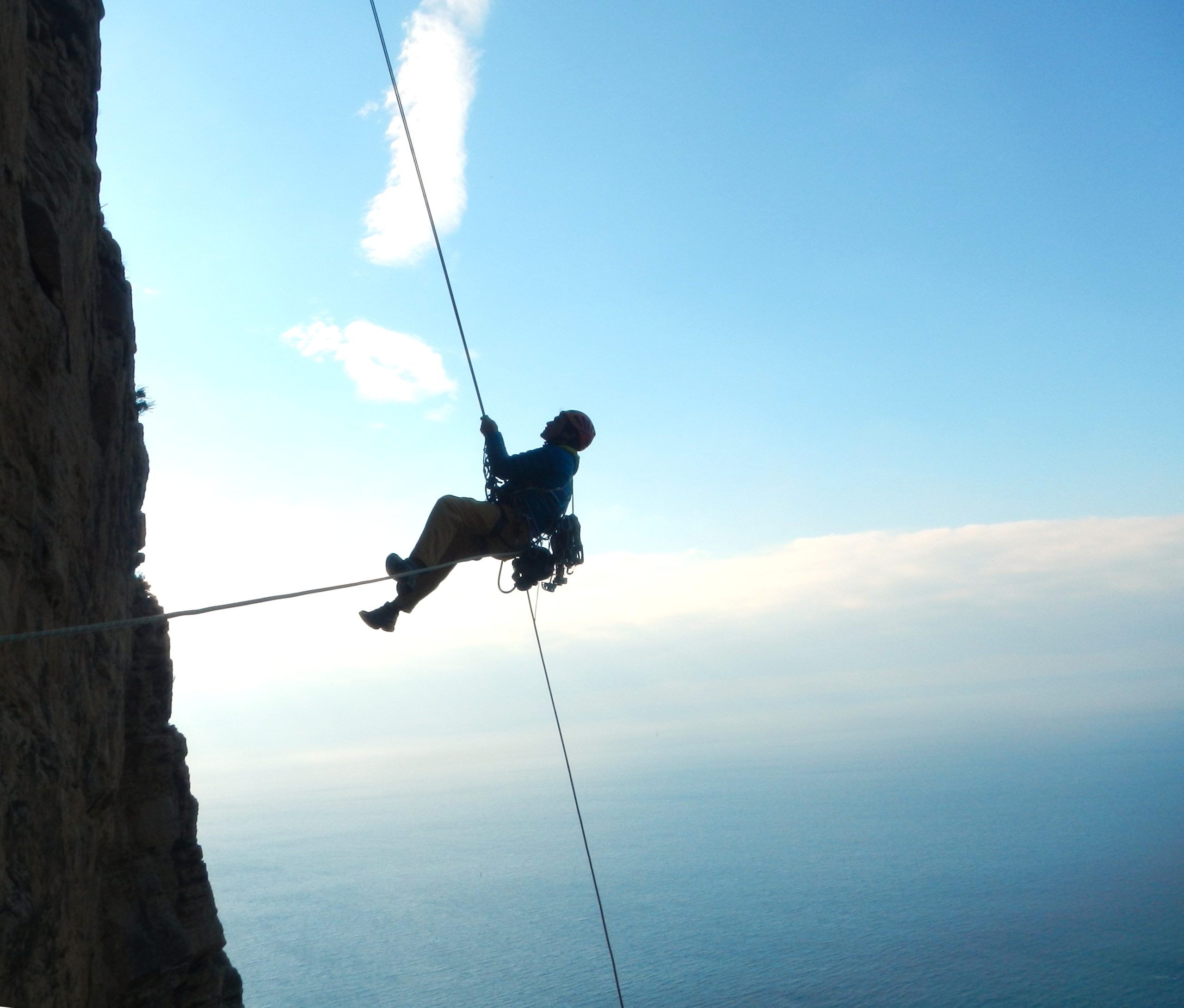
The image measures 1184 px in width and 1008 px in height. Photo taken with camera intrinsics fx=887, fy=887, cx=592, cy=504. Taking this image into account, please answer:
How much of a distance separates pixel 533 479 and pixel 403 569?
1.23 m

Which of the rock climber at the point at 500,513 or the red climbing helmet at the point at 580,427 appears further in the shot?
the red climbing helmet at the point at 580,427

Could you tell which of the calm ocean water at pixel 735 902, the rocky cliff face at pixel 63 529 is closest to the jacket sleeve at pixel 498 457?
the rocky cliff face at pixel 63 529

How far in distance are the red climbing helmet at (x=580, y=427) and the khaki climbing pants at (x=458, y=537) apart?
0.81 meters

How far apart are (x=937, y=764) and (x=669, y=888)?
115431 millimetres

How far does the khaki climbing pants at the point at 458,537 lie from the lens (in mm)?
5727

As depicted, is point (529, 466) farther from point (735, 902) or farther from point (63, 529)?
point (735, 902)

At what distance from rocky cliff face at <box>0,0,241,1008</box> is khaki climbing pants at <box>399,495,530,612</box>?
1.81 meters

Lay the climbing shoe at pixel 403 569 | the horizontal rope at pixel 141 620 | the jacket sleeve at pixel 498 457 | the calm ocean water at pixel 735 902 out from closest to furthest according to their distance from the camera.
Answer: the horizontal rope at pixel 141 620
the climbing shoe at pixel 403 569
the jacket sleeve at pixel 498 457
the calm ocean water at pixel 735 902

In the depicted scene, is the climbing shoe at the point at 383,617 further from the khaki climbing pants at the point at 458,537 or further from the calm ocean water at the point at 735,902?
the calm ocean water at the point at 735,902

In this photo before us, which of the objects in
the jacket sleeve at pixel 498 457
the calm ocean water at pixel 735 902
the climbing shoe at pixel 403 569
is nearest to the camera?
the climbing shoe at pixel 403 569

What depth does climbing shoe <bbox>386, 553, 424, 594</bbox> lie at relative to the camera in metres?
5.59

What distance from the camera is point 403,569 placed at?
18.4ft

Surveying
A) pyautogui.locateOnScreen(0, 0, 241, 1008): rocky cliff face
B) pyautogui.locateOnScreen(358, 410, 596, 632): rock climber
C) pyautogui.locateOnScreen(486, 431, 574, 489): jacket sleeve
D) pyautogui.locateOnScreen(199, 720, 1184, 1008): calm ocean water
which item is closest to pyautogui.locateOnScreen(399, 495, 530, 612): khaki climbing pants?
pyautogui.locateOnScreen(358, 410, 596, 632): rock climber

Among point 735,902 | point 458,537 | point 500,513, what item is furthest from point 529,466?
point 735,902
